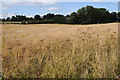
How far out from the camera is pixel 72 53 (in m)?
4.85

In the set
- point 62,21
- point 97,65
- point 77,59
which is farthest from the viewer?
point 62,21

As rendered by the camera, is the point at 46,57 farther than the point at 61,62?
Yes

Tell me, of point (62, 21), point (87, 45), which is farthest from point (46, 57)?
point (62, 21)

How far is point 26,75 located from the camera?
4.07m

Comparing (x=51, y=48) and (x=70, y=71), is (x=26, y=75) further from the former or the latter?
(x=51, y=48)

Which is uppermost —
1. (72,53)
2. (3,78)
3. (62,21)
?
(62,21)

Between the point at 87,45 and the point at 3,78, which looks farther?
the point at 87,45

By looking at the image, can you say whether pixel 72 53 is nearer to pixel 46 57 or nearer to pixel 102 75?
pixel 46 57

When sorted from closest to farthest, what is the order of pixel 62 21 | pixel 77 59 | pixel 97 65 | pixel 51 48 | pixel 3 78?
pixel 3 78 < pixel 97 65 < pixel 77 59 < pixel 51 48 < pixel 62 21

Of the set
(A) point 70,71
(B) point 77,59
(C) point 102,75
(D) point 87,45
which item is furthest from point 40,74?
(D) point 87,45

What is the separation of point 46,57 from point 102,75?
1332 millimetres

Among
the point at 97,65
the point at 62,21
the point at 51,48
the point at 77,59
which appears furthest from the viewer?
the point at 62,21

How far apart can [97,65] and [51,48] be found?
1438 mm

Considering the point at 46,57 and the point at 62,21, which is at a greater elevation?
the point at 62,21
